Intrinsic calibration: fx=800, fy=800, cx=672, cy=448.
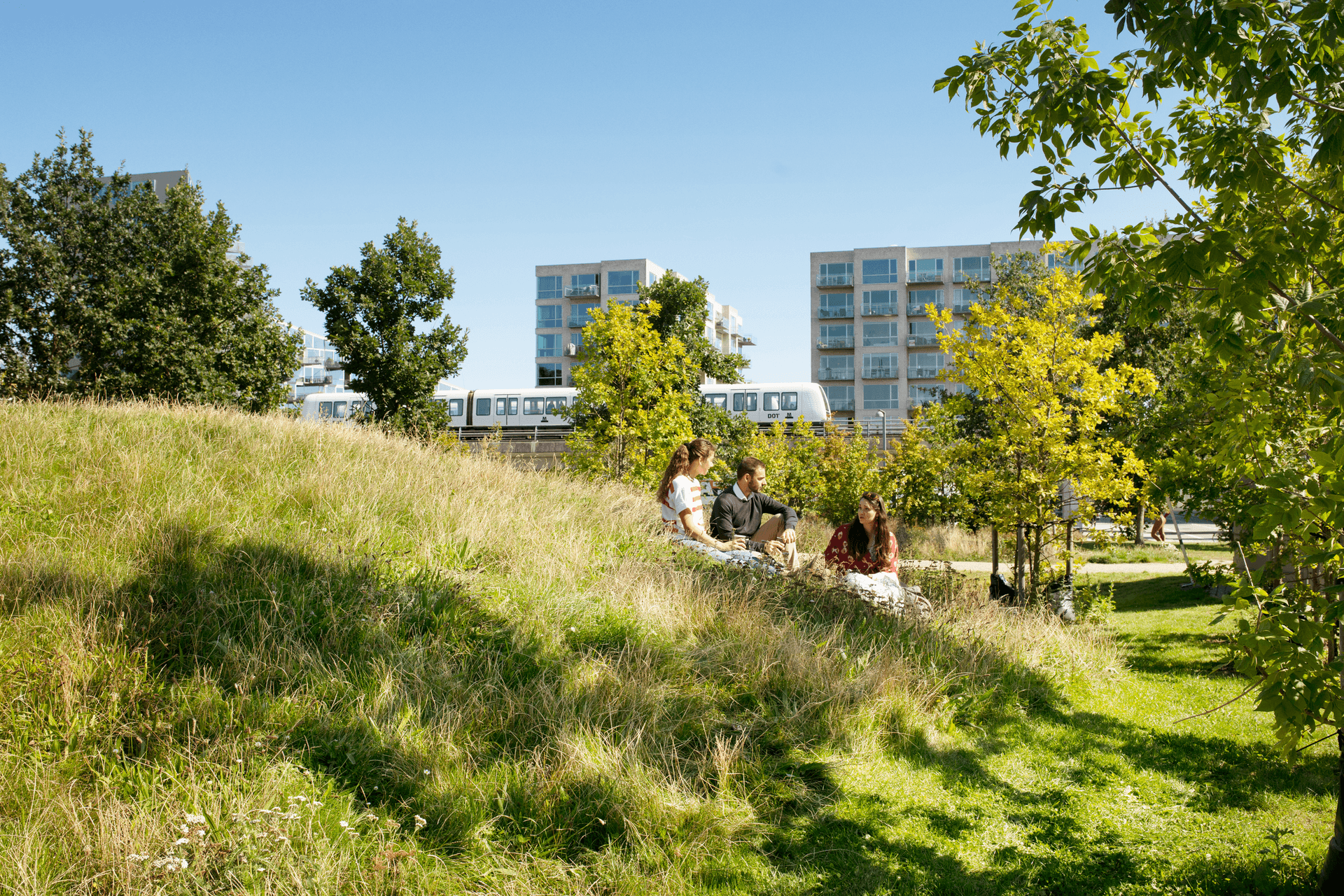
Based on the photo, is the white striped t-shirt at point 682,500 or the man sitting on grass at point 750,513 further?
the man sitting on grass at point 750,513

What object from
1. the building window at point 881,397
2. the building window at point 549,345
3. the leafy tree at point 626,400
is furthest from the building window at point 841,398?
the leafy tree at point 626,400

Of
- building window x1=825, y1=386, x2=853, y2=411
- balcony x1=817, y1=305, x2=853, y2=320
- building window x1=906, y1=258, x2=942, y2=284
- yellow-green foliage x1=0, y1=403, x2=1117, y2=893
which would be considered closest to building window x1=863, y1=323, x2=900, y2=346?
balcony x1=817, y1=305, x2=853, y2=320

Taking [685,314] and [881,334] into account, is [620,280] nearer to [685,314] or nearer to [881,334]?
[881,334]

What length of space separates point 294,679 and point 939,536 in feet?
61.3

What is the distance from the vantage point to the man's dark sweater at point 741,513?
836 centimetres

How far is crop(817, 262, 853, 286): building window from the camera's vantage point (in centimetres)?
6894

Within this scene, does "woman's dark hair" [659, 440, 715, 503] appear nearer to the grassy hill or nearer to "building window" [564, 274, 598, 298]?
the grassy hill

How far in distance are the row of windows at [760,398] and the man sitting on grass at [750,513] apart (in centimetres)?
3013

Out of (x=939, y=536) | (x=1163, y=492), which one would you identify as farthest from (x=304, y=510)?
(x=939, y=536)

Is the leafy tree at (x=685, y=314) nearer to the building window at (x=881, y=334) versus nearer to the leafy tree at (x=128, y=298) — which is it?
the leafy tree at (x=128, y=298)

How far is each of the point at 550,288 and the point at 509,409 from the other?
34.9 m

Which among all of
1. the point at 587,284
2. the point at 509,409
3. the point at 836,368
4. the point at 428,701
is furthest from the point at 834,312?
the point at 428,701

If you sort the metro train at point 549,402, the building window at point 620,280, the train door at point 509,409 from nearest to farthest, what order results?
the metro train at point 549,402, the train door at point 509,409, the building window at point 620,280

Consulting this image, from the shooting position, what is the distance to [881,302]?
222 ft
